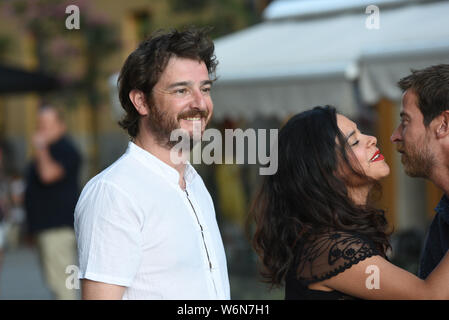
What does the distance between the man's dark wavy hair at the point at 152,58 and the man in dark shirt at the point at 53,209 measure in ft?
12.2

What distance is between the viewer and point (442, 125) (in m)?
2.42

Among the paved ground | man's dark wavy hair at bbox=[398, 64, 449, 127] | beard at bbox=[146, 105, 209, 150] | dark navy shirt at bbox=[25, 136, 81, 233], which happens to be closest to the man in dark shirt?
dark navy shirt at bbox=[25, 136, 81, 233]

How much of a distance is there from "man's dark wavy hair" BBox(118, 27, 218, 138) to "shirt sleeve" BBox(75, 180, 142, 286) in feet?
1.24

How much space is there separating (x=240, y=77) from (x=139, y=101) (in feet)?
13.2

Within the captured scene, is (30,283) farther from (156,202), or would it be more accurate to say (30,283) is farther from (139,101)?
(156,202)

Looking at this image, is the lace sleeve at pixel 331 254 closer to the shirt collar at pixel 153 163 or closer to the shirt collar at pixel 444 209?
the shirt collar at pixel 444 209

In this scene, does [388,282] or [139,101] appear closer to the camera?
[388,282]

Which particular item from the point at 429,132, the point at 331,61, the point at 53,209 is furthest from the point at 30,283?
the point at 429,132

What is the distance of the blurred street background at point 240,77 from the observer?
5.77 meters

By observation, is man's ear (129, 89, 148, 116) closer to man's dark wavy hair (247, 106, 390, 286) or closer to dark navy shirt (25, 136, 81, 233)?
man's dark wavy hair (247, 106, 390, 286)

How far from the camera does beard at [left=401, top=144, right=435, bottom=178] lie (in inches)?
96.7

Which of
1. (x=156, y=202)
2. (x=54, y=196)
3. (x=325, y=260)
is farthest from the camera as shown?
(x=54, y=196)

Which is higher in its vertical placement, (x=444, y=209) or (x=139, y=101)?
(x=139, y=101)

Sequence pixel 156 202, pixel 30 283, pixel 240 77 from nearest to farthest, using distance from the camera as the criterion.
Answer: pixel 156 202, pixel 240 77, pixel 30 283
